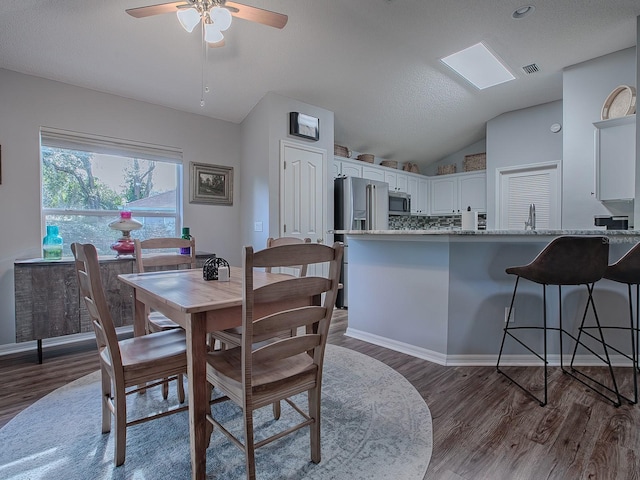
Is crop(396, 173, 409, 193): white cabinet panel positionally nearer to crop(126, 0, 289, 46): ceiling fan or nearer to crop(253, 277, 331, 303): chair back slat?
crop(126, 0, 289, 46): ceiling fan

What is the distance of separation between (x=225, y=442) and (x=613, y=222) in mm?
3625

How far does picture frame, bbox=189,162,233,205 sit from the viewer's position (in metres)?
3.81

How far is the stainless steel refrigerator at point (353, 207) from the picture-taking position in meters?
4.27

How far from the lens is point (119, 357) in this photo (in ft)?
4.41

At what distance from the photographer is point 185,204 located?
377 centimetres

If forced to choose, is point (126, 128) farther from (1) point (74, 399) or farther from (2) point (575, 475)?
(2) point (575, 475)

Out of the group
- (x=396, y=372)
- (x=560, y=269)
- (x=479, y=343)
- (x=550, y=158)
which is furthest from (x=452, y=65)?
(x=396, y=372)

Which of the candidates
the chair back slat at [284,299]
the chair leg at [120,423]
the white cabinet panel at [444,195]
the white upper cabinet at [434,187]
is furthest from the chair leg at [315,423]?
the white cabinet panel at [444,195]

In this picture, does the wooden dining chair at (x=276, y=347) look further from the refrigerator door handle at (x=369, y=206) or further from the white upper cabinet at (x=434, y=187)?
the white upper cabinet at (x=434, y=187)

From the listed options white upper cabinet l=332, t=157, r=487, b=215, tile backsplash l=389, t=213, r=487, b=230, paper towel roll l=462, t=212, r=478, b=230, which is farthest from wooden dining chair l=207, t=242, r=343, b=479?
tile backsplash l=389, t=213, r=487, b=230

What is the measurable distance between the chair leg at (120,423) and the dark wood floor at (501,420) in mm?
914

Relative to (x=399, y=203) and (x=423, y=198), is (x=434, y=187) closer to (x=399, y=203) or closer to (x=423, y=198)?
(x=423, y=198)

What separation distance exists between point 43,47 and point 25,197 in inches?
48.8

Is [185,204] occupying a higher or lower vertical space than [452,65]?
lower
